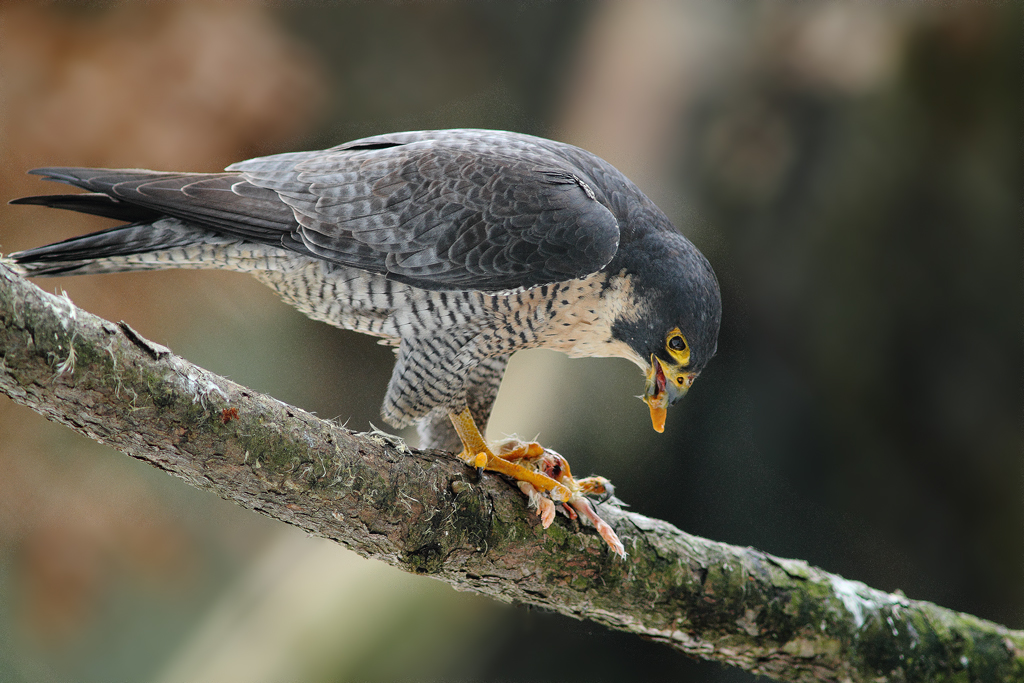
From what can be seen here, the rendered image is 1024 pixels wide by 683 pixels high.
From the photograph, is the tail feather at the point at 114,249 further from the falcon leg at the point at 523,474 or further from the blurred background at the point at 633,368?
the blurred background at the point at 633,368

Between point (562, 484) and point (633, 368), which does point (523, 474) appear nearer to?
point (562, 484)

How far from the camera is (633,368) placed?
3.35m

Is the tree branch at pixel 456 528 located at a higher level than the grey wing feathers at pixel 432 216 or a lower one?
lower

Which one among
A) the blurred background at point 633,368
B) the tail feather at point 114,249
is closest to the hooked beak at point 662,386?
the tail feather at point 114,249

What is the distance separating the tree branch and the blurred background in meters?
1.40

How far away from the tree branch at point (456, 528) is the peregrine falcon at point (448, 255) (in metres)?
0.19

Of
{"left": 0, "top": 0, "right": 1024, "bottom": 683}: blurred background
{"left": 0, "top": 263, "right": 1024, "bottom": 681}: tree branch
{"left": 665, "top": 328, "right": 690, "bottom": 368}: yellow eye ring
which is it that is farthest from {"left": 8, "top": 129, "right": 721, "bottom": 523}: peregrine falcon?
{"left": 0, "top": 0, "right": 1024, "bottom": 683}: blurred background

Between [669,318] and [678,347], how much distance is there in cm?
8

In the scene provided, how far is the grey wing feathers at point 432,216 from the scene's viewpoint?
162 centimetres

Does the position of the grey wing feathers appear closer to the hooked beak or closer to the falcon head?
the falcon head

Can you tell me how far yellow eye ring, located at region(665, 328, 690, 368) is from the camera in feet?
5.50

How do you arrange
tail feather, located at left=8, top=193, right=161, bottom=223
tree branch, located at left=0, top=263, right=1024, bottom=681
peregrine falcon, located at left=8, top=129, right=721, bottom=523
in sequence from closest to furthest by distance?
1. tree branch, located at left=0, top=263, right=1024, bottom=681
2. tail feather, located at left=8, top=193, right=161, bottom=223
3. peregrine falcon, located at left=8, top=129, right=721, bottom=523

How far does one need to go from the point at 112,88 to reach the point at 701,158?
2.98m

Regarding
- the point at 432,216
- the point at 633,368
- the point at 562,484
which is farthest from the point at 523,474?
the point at 633,368
